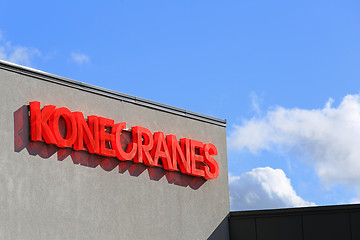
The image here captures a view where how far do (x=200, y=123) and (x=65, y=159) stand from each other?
762 centimetres

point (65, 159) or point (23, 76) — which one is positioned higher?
point (23, 76)

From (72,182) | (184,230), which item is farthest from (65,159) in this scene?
(184,230)

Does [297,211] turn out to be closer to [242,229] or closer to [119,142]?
[242,229]

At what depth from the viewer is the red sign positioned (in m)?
19.3

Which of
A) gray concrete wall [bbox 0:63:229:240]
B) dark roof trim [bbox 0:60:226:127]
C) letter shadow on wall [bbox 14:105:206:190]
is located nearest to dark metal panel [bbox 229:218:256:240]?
gray concrete wall [bbox 0:63:229:240]

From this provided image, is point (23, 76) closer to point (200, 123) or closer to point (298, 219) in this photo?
point (200, 123)

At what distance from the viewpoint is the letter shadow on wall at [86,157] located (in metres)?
18.7

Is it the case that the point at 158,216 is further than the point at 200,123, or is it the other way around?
the point at 200,123

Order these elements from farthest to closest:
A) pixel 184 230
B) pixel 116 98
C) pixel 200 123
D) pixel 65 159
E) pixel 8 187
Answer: pixel 200 123 < pixel 184 230 < pixel 116 98 < pixel 65 159 < pixel 8 187

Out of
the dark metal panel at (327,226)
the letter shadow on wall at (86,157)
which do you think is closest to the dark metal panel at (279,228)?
the dark metal panel at (327,226)

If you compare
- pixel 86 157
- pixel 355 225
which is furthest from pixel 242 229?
pixel 86 157

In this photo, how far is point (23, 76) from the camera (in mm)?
19141

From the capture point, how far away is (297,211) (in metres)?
23.7

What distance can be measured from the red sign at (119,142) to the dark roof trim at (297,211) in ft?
6.38
